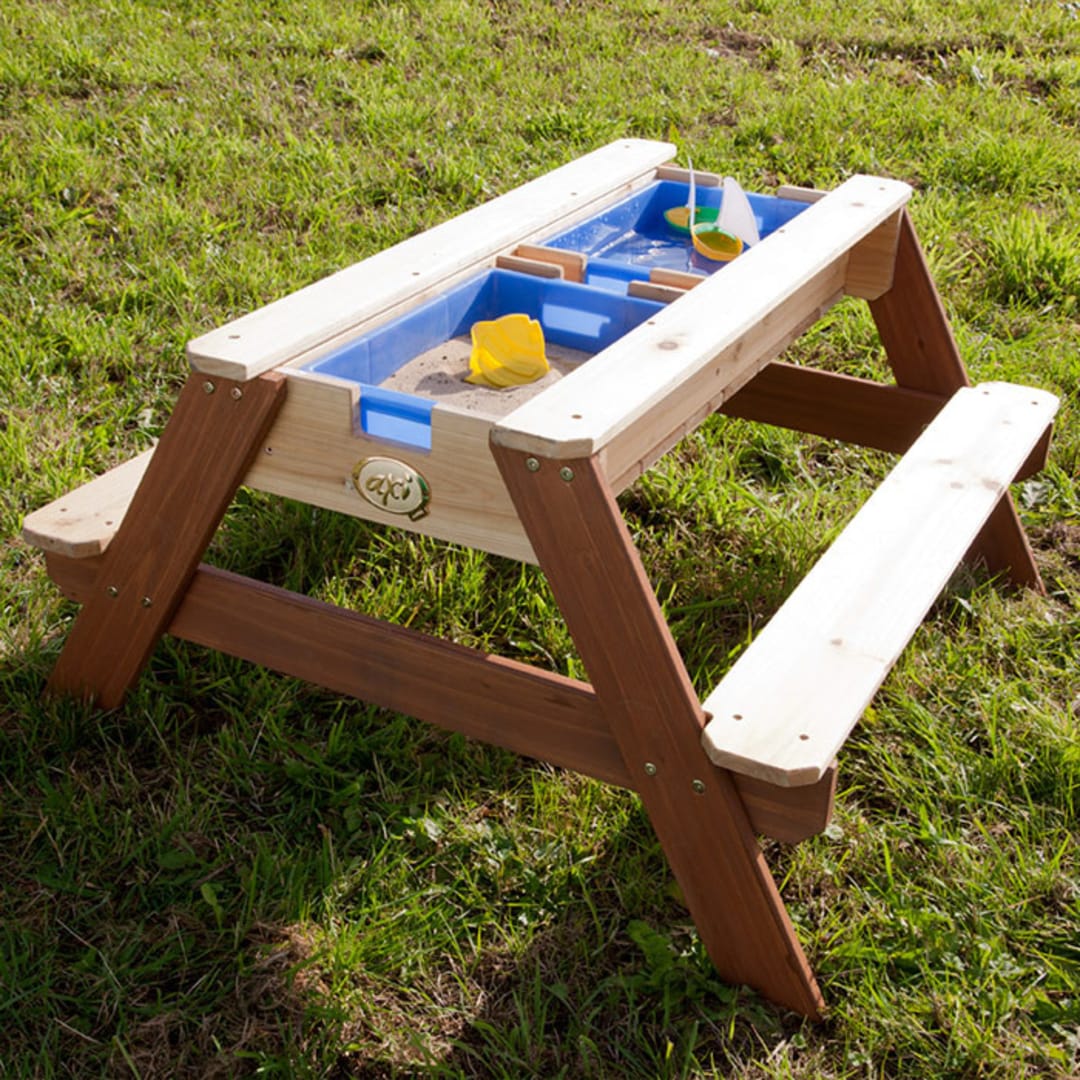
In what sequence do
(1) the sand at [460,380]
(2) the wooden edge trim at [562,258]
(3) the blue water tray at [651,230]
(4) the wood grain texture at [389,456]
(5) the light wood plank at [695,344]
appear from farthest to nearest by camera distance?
1. (3) the blue water tray at [651,230]
2. (2) the wooden edge trim at [562,258]
3. (1) the sand at [460,380]
4. (4) the wood grain texture at [389,456]
5. (5) the light wood plank at [695,344]

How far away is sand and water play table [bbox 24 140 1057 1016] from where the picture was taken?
168 centimetres

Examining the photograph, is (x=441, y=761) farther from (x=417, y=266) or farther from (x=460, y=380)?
(x=417, y=266)

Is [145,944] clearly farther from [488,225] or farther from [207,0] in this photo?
[207,0]

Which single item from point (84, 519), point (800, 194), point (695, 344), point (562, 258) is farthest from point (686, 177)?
point (84, 519)

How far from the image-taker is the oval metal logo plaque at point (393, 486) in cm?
178

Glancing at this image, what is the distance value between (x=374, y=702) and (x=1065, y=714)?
1239 mm

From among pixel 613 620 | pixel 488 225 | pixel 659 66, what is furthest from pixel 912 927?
pixel 659 66

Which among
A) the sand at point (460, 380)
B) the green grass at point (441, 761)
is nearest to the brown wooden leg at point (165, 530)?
the green grass at point (441, 761)

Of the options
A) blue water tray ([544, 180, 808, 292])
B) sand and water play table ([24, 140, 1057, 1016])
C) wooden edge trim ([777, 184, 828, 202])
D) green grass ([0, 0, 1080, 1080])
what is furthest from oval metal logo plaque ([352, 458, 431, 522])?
wooden edge trim ([777, 184, 828, 202])

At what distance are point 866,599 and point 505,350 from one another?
67cm

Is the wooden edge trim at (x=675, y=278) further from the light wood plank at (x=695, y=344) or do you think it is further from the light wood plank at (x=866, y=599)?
the light wood plank at (x=866, y=599)

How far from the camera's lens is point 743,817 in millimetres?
1747

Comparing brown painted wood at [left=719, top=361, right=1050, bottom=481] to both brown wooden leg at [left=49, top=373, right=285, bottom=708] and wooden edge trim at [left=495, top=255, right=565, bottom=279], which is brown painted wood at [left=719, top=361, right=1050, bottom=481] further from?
brown wooden leg at [left=49, top=373, right=285, bottom=708]

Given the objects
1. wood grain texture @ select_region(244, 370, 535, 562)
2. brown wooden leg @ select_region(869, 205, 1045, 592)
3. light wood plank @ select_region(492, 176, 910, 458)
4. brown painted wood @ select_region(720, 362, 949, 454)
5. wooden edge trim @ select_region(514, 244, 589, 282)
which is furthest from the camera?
brown painted wood @ select_region(720, 362, 949, 454)
